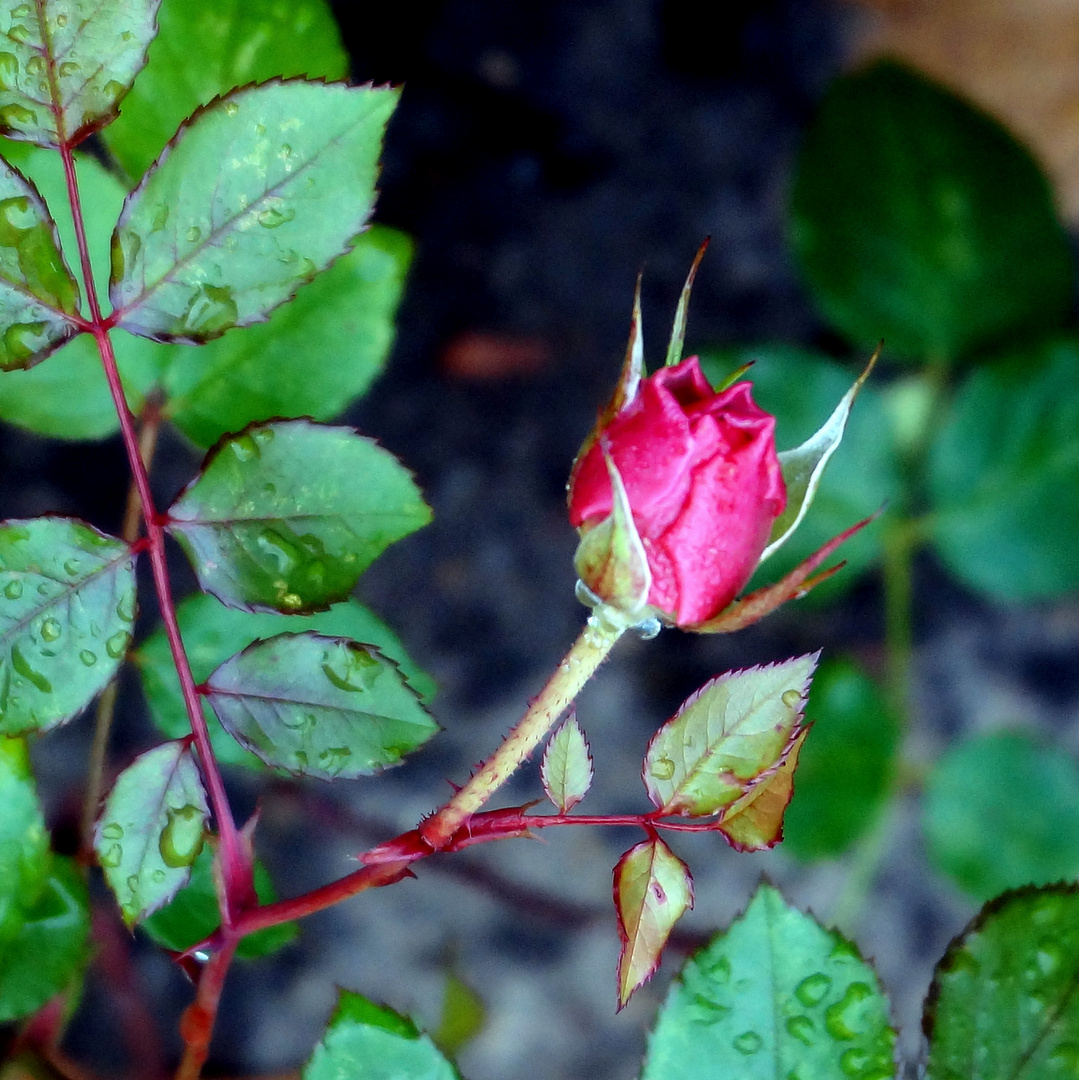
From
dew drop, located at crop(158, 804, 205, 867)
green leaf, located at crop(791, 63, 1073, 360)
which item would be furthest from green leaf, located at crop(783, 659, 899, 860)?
dew drop, located at crop(158, 804, 205, 867)

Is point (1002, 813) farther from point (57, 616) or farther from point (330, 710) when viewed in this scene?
point (57, 616)

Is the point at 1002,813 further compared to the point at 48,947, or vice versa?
the point at 1002,813

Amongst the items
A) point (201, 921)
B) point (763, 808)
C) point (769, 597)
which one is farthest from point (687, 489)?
point (201, 921)

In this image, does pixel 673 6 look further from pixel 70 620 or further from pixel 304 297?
pixel 70 620

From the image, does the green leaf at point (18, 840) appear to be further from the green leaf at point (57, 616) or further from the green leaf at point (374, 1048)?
the green leaf at point (374, 1048)

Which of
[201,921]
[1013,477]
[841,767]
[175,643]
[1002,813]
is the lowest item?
[1002,813]

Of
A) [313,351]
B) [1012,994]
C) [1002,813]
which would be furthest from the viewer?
[1002,813]

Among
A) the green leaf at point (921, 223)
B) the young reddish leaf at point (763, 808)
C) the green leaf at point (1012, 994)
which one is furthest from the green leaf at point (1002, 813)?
the young reddish leaf at point (763, 808)

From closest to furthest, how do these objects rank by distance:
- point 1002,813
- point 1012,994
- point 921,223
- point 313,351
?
point 1012,994 → point 313,351 → point 921,223 → point 1002,813
